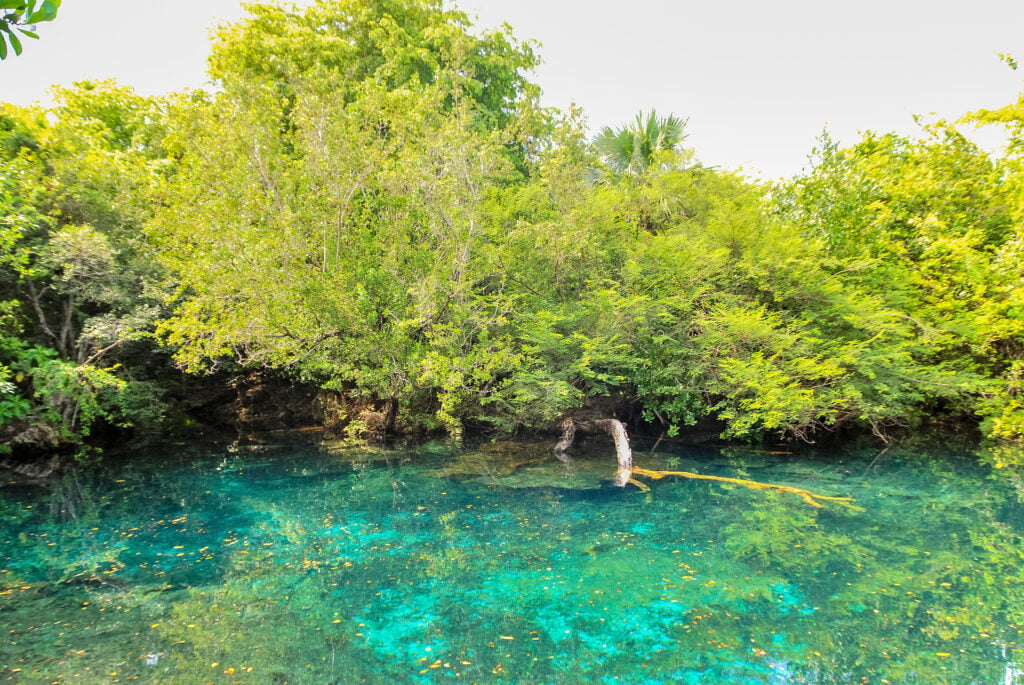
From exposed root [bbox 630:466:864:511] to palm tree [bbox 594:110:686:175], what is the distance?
12.3m

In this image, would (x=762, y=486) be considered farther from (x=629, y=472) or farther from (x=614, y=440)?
(x=614, y=440)

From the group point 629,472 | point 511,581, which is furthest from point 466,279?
point 511,581

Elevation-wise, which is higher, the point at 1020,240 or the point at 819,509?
the point at 1020,240

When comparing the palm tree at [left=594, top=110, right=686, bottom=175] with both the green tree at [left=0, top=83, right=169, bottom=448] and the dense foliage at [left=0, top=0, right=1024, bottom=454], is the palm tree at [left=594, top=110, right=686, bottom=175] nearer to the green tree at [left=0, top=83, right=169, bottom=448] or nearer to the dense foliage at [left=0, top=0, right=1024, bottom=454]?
the dense foliage at [left=0, top=0, right=1024, bottom=454]

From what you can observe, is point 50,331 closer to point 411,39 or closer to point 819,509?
point 411,39

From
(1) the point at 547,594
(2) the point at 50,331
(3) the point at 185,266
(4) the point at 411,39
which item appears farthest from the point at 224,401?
(1) the point at 547,594

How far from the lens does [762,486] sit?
478 inches

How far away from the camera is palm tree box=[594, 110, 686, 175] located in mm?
21828

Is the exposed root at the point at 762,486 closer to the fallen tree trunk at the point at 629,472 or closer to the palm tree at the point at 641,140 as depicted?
the fallen tree trunk at the point at 629,472

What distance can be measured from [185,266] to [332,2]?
42.7 ft

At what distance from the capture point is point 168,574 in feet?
24.8

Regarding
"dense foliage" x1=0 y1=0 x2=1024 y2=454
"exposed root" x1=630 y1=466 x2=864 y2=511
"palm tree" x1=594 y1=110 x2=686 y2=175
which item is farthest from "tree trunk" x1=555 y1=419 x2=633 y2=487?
"palm tree" x1=594 y1=110 x2=686 y2=175

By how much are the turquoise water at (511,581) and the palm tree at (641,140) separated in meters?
13.3

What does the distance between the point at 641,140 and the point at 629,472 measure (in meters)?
13.9
